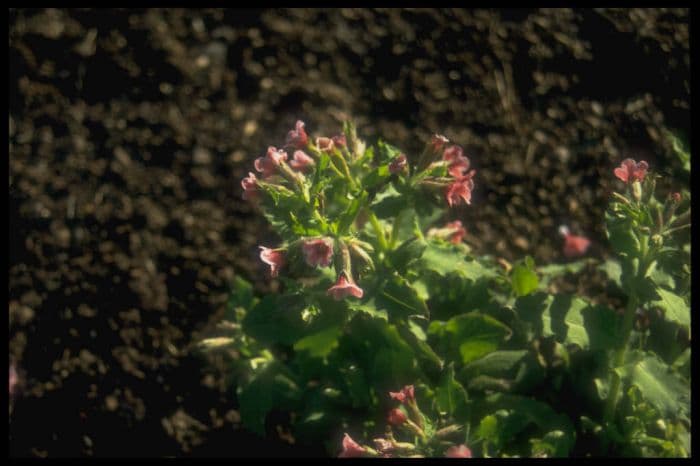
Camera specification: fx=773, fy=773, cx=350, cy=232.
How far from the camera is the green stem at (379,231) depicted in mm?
2139

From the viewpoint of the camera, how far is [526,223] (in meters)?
3.38

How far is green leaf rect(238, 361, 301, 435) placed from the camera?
248 centimetres

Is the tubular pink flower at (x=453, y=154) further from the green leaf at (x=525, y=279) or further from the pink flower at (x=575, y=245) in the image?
the pink flower at (x=575, y=245)

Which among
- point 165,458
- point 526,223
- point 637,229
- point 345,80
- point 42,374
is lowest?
point 165,458

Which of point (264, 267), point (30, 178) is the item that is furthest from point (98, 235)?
point (264, 267)

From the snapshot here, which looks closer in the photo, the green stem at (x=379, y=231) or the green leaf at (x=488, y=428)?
the green stem at (x=379, y=231)

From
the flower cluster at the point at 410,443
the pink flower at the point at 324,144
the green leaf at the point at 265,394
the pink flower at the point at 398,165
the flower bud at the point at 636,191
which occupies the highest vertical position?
the pink flower at the point at 324,144

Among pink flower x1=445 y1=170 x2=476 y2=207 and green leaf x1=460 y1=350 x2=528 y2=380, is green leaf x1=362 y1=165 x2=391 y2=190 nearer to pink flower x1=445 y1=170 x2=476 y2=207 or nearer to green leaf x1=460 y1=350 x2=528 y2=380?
pink flower x1=445 y1=170 x2=476 y2=207

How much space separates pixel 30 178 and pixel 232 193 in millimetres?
905

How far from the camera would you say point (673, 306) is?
6.84 ft

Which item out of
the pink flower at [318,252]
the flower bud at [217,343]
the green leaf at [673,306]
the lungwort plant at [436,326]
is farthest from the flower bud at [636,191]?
Answer: the flower bud at [217,343]

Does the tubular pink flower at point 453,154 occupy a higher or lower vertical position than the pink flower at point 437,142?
lower

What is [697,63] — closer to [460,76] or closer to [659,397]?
[460,76]

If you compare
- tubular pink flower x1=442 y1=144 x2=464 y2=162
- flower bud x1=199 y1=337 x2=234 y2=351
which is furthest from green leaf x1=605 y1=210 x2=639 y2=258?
flower bud x1=199 y1=337 x2=234 y2=351
